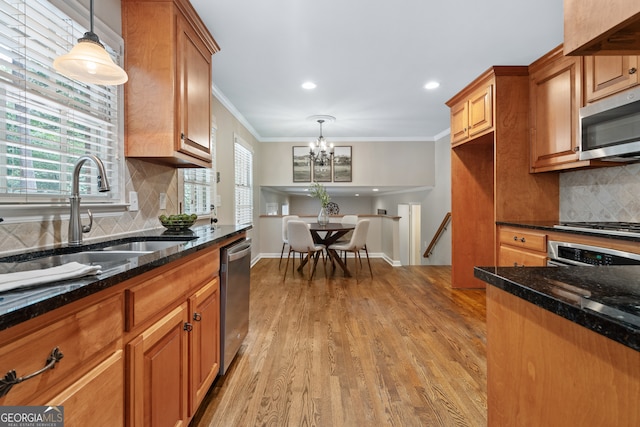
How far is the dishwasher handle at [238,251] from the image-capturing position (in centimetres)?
183

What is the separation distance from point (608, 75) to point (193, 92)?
284cm

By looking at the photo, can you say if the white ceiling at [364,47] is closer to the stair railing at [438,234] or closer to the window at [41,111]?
the window at [41,111]

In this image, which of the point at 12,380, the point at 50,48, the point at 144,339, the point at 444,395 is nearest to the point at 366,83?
the point at 50,48

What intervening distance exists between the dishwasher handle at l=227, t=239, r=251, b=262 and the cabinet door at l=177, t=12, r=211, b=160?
0.70m

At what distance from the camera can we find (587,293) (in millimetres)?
605

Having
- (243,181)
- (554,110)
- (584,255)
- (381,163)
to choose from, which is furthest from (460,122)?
(243,181)

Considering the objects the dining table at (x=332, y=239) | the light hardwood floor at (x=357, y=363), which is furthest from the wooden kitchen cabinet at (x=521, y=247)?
the dining table at (x=332, y=239)

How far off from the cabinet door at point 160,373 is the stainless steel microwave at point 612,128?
8.81ft

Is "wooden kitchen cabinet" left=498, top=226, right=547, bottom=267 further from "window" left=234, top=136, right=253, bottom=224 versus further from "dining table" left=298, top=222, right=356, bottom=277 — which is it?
"window" left=234, top=136, right=253, bottom=224

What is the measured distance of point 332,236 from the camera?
464cm

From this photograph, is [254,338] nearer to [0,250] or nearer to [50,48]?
[0,250]

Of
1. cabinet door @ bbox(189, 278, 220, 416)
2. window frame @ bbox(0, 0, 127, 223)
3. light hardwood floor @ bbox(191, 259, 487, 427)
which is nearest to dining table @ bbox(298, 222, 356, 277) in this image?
light hardwood floor @ bbox(191, 259, 487, 427)

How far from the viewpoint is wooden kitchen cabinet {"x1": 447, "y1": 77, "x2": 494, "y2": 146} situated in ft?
10.0

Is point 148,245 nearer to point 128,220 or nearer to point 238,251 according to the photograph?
point 128,220
